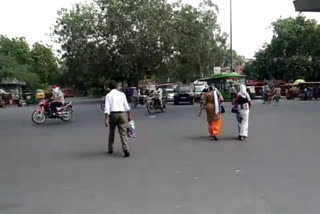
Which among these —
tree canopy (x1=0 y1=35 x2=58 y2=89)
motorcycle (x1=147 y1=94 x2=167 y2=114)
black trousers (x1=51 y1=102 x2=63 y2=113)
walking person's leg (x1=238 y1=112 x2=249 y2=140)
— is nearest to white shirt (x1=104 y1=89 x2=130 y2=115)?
walking person's leg (x1=238 y1=112 x2=249 y2=140)

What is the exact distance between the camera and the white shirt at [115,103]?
1147 cm

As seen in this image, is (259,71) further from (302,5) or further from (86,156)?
(86,156)

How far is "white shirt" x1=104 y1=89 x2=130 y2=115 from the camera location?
37.6ft

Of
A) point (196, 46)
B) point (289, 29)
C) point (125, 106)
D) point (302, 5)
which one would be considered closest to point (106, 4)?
point (196, 46)

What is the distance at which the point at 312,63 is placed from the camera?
69938mm

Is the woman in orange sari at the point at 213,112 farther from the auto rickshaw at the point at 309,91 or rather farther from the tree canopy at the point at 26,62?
the tree canopy at the point at 26,62

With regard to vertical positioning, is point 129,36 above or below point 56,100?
above

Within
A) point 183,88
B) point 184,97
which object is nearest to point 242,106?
point 184,97

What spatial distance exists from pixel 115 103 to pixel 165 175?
10.5 ft

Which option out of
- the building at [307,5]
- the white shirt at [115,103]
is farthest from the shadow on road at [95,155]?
the building at [307,5]

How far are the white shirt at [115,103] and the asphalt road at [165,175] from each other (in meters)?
1.00

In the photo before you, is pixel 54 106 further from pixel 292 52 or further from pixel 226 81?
pixel 292 52

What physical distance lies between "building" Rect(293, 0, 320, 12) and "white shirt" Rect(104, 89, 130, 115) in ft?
63.7

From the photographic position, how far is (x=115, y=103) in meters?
11.5
